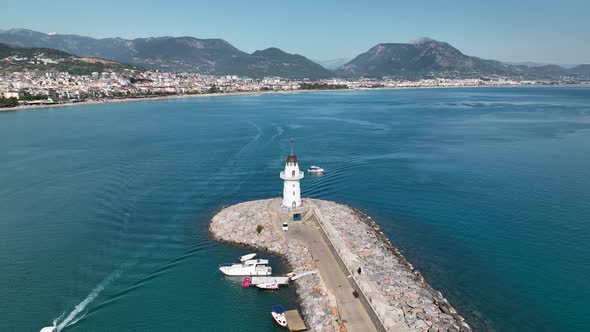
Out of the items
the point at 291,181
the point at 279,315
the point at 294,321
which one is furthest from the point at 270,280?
the point at 291,181

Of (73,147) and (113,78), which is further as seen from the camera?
(113,78)

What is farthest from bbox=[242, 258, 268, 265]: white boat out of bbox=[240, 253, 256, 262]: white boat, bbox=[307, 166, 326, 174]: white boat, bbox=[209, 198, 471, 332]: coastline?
bbox=[307, 166, 326, 174]: white boat

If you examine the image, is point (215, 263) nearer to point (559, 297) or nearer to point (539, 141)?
point (559, 297)

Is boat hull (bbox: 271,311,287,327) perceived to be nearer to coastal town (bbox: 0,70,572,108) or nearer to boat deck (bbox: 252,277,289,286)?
boat deck (bbox: 252,277,289,286)

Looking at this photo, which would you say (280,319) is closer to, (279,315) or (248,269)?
(279,315)

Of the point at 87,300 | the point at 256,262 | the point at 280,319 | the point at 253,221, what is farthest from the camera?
the point at 253,221

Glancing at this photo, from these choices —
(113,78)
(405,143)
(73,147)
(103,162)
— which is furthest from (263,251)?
(113,78)
